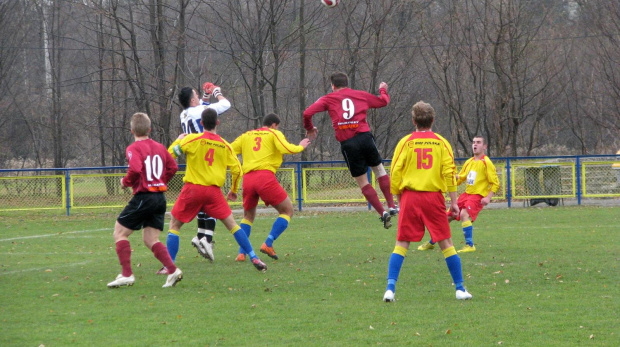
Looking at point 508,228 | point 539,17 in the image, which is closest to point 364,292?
point 508,228

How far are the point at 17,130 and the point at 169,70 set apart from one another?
34.8ft

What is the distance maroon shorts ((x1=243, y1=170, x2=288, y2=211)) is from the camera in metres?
10.2

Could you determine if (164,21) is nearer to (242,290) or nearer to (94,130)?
(94,130)

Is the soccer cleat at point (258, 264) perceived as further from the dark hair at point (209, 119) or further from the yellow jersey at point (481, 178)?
the yellow jersey at point (481, 178)

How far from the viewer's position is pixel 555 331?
19.5ft

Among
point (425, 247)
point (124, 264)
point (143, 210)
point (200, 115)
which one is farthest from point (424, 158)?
point (425, 247)

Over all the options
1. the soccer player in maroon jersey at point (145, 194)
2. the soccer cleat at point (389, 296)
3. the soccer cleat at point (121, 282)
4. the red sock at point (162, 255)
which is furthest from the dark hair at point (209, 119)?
the soccer cleat at point (389, 296)

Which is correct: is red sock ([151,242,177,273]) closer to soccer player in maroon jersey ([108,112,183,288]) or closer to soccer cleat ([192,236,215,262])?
soccer player in maroon jersey ([108,112,183,288])

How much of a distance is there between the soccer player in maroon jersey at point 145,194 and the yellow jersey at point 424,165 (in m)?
2.66

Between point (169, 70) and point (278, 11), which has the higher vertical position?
point (278, 11)

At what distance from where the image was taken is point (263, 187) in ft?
33.6

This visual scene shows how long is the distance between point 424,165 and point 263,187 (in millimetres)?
3496

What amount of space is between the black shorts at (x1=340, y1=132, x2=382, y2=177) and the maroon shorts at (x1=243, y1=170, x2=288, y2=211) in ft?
3.43

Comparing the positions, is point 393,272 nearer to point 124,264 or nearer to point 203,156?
point 203,156
